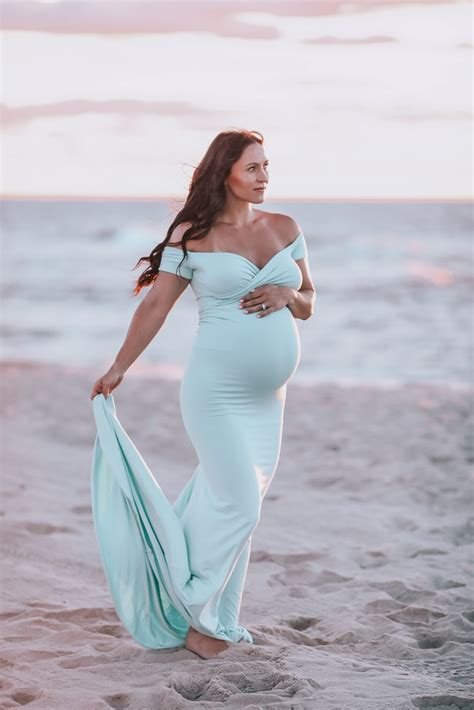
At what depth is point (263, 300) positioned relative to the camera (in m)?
4.24

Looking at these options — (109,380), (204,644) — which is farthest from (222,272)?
(204,644)

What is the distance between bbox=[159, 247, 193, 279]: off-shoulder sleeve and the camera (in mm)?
4211

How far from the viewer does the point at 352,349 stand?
52.5 feet

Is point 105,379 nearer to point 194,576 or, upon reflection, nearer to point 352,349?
point 194,576

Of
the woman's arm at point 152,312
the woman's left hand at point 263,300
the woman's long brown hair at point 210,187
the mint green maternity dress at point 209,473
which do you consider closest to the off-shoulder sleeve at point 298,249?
the mint green maternity dress at point 209,473

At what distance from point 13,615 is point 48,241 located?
44.6 m

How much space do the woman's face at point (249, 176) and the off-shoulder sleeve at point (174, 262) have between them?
365mm

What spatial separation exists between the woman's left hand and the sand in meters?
1.48

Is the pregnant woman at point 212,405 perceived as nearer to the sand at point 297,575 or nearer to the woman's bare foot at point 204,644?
the woman's bare foot at point 204,644

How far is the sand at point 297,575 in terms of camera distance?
13.2ft

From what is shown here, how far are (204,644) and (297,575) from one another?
1.38 m

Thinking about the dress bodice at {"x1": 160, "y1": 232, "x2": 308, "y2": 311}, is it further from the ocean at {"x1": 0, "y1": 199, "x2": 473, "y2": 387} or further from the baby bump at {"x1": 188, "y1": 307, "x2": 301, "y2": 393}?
the ocean at {"x1": 0, "y1": 199, "x2": 473, "y2": 387}

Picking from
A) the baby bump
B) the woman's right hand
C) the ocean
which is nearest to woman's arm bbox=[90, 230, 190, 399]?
the woman's right hand

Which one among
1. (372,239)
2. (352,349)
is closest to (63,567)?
(352,349)
